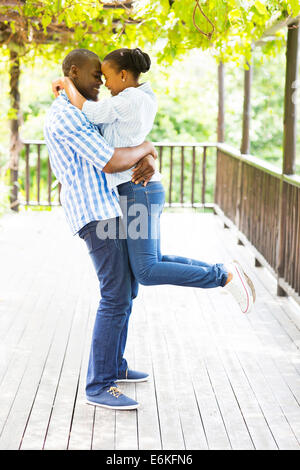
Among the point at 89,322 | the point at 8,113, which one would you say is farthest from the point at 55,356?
the point at 8,113

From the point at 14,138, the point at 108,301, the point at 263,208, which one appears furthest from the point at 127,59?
the point at 14,138

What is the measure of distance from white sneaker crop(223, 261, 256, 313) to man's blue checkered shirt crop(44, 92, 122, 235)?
2.08 feet

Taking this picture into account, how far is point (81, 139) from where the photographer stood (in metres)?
2.76

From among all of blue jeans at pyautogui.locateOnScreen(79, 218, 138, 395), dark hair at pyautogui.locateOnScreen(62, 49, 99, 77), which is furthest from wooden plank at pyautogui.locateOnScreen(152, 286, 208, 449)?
dark hair at pyautogui.locateOnScreen(62, 49, 99, 77)

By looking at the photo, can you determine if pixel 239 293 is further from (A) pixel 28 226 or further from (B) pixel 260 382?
(A) pixel 28 226

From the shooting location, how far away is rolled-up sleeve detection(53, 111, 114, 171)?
2.76 metres

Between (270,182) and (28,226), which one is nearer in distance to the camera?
(270,182)

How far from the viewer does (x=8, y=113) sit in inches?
338

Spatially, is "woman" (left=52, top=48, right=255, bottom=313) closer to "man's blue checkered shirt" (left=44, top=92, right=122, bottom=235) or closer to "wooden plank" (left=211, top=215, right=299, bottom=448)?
"man's blue checkered shirt" (left=44, top=92, right=122, bottom=235)

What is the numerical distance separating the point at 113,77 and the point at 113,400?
1.37 m

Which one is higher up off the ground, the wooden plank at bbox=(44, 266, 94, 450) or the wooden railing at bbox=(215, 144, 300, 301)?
the wooden railing at bbox=(215, 144, 300, 301)

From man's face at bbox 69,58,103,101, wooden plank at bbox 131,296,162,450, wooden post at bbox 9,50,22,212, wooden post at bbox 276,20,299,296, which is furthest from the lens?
wooden post at bbox 9,50,22,212

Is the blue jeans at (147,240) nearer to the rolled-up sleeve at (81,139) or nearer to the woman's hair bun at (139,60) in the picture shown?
the rolled-up sleeve at (81,139)
